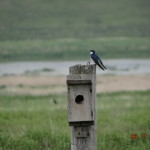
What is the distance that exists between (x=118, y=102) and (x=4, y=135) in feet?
41.1

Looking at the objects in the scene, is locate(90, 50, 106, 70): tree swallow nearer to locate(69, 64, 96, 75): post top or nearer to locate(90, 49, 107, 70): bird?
locate(90, 49, 107, 70): bird

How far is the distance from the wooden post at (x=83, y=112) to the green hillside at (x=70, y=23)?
2536 inches

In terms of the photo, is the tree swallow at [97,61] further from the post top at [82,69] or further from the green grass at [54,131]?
the green grass at [54,131]

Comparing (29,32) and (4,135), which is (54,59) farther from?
(4,135)

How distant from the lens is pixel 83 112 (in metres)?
8.18

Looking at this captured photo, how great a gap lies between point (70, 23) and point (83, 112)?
89.7 metres

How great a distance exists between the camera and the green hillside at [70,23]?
81250 millimetres

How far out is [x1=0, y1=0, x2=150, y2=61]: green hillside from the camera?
8125 cm

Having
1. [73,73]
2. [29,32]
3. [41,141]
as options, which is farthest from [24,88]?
[29,32]

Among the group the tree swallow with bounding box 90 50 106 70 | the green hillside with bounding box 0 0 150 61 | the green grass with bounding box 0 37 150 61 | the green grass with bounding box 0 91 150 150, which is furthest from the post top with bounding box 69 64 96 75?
the green hillside with bounding box 0 0 150 61

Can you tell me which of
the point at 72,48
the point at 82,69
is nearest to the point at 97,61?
the point at 82,69

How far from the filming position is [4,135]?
431 inches

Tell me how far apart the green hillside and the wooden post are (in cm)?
6441

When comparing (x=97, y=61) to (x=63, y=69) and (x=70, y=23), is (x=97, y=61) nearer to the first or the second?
(x=63, y=69)
